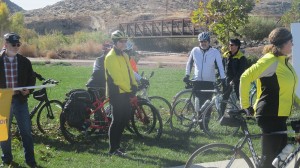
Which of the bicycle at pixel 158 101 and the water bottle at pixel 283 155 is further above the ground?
the water bottle at pixel 283 155

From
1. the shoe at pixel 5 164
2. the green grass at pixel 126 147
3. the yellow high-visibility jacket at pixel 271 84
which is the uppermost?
the yellow high-visibility jacket at pixel 271 84

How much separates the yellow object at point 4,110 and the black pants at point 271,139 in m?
2.99

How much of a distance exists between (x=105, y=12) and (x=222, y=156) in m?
99.3

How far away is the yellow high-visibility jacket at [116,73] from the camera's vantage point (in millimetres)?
7039

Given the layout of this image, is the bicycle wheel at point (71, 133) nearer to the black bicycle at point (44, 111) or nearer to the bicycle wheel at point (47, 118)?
the bicycle wheel at point (47, 118)

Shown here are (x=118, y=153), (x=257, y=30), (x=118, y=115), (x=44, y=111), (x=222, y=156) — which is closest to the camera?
(x=222, y=156)

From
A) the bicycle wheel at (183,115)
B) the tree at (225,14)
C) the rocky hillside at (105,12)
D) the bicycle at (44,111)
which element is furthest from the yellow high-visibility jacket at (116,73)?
the rocky hillside at (105,12)

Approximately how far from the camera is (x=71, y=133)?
27.5ft

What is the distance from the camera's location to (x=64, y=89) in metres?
16.6

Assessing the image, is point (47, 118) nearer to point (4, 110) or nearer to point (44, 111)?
point (44, 111)

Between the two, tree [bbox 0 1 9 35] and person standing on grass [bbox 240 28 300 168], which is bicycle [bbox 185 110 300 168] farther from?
tree [bbox 0 1 9 35]

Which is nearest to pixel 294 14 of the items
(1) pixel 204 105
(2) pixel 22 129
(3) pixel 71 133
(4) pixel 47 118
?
(1) pixel 204 105

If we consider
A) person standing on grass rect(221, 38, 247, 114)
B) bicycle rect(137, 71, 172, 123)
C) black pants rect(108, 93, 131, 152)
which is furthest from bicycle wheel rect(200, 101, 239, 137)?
black pants rect(108, 93, 131, 152)

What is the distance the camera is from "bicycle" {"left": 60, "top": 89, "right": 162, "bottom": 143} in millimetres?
8164
